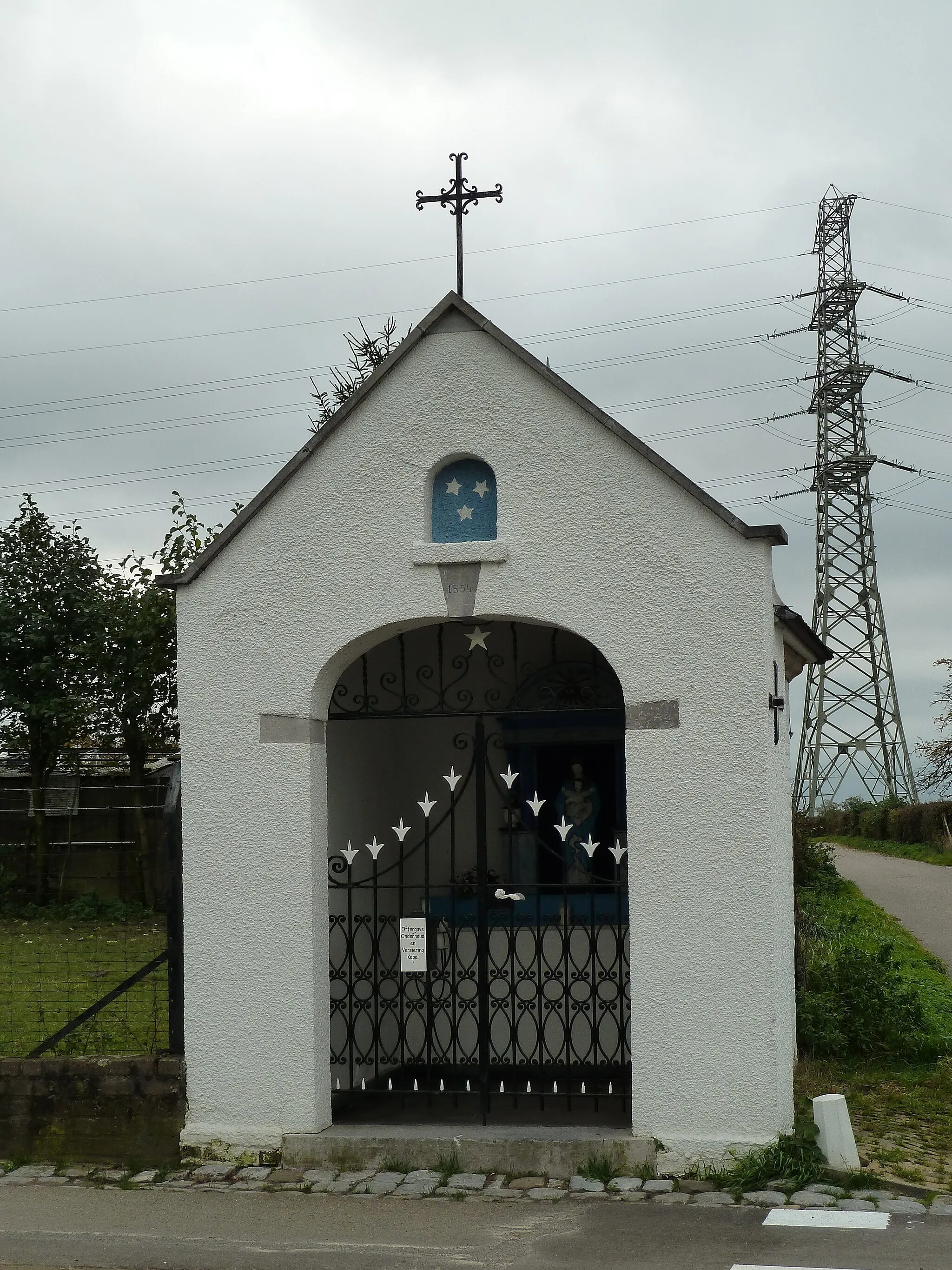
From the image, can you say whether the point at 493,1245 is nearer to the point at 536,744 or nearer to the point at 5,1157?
the point at 5,1157

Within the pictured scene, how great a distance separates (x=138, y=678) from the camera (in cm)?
2005

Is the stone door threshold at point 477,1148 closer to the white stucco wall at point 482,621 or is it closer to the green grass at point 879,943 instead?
the white stucco wall at point 482,621

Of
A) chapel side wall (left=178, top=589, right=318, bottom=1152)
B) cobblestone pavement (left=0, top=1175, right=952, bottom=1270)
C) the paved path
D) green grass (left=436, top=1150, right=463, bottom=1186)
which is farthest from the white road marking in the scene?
the paved path

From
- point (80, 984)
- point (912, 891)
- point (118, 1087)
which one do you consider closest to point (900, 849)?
point (912, 891)

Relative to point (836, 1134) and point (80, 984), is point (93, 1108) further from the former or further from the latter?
point (80, 984)

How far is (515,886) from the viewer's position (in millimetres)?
8141

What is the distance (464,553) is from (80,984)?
7397 millimetres

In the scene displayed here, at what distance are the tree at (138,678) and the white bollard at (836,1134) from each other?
13736mm

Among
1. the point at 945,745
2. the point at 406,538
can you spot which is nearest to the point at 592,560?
the point at 406,538

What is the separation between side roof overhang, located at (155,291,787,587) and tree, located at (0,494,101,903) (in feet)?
39.5

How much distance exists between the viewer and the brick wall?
8180 millimetres

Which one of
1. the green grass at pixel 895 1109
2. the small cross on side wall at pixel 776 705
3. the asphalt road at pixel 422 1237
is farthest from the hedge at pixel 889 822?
the asphalt road at pixel 422 1237

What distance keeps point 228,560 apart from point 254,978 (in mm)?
2403

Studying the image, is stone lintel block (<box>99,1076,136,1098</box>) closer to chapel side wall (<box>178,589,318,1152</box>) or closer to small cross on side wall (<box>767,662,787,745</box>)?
chapel side wall (<box>178,589,318,1152</box>)
